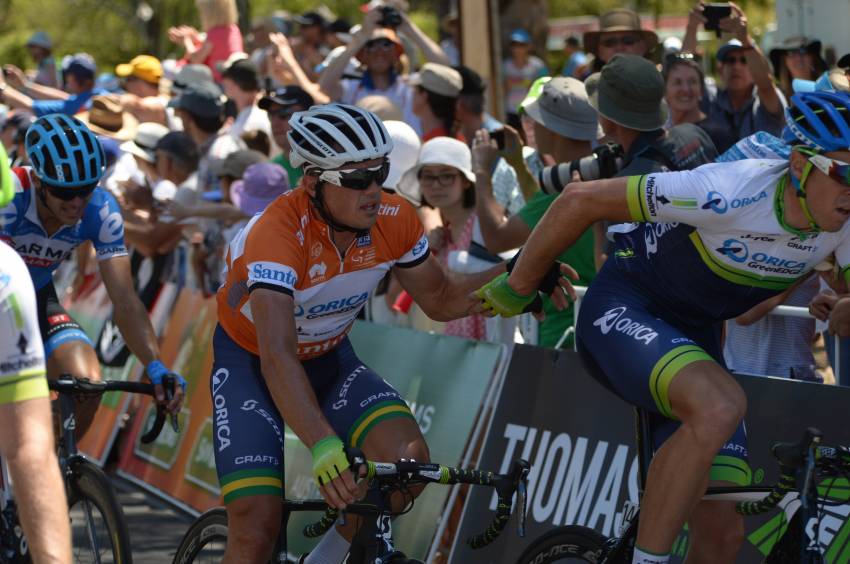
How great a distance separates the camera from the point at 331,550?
514cm

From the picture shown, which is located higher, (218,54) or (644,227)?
(644,227)

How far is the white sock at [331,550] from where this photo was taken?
5.13 meters

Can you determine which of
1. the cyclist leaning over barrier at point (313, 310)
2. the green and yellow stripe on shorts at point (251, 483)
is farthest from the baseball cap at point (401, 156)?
the green and yellow stripe on shorts at point (251, 483)

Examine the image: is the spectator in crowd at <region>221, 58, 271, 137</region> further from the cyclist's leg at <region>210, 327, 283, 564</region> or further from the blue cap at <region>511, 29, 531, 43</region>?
the cyclist's leg at <region>210, 327, 283, 564</region>

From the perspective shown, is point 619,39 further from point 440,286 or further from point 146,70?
point 146,70

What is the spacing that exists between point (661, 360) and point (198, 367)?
6.03 m

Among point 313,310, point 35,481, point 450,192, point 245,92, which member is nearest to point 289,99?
point 245,92

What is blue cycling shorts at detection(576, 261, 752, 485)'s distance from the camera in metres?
4.54

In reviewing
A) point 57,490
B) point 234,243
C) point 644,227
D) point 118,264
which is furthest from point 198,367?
point 57,490

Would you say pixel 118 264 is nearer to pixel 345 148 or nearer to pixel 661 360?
pixel 345 148

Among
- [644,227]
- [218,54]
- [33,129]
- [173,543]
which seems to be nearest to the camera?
[644,227]

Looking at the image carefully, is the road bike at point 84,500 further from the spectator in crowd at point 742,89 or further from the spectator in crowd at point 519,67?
the spectator in crowd at point 519,67

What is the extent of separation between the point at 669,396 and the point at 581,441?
2.09 meters

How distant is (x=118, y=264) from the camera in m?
6.73
